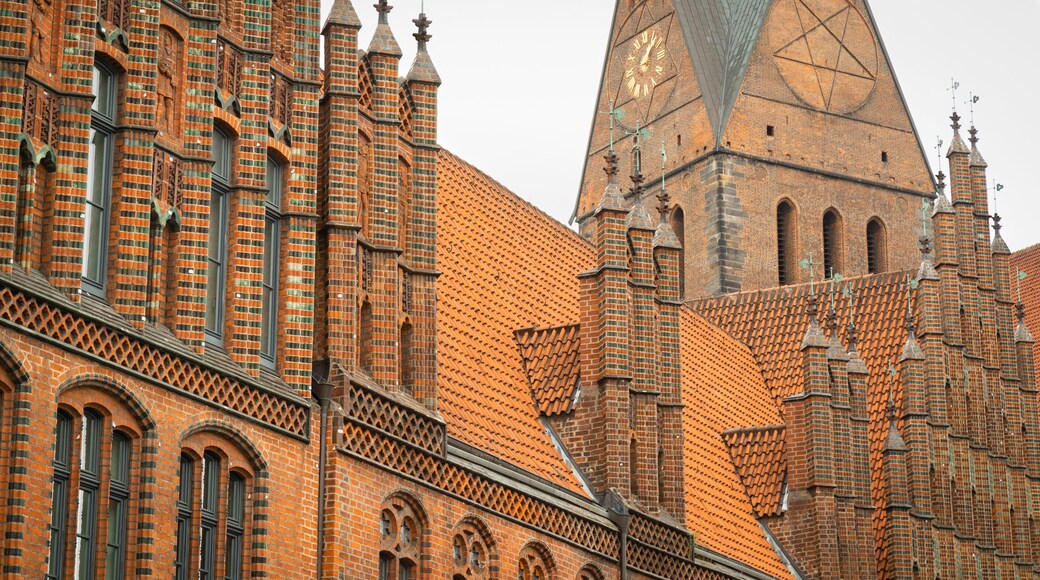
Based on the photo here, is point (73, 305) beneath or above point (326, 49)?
beneath

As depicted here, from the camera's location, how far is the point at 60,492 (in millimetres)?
18969

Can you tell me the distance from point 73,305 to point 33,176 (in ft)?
3.80

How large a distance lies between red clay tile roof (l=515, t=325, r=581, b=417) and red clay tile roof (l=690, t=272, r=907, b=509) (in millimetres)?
10081

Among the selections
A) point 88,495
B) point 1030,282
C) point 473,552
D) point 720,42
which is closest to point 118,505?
point 88,495

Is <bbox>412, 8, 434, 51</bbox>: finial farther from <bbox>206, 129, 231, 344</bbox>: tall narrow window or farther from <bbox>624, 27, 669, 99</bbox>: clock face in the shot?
<bbox>624, 27, 669, 99</bbox>: clock face

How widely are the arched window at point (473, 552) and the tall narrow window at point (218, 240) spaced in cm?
430

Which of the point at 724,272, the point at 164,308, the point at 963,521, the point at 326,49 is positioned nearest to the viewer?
the point at 164,308

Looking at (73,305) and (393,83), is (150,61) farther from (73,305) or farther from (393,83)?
(393,83)

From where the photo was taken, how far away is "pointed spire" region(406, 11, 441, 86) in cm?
2642

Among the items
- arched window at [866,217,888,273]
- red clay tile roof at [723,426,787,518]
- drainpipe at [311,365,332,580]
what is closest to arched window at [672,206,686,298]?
arched window at [866,217,888,273]

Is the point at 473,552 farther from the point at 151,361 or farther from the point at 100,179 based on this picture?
the point at 100,179

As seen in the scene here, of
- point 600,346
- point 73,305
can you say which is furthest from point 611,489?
point 73,305

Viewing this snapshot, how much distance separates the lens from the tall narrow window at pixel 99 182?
794 inches

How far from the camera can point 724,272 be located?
152 ft
